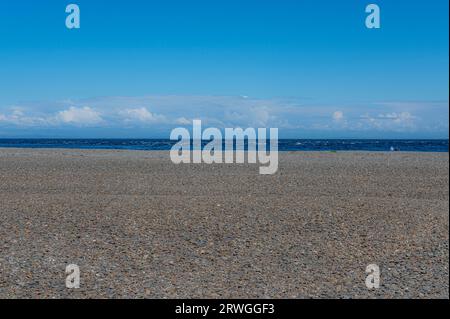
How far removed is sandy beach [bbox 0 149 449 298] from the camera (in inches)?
389

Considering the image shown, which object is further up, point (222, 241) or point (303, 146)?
point (303, 146)

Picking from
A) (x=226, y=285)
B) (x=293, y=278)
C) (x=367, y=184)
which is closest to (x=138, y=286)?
(x=226, y=285)

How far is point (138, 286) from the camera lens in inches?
386

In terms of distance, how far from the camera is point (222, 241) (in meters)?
12.7

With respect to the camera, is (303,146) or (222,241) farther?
(303,146)

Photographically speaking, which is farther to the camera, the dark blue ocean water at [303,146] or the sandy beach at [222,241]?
the dark blue ocean water at [303,146]

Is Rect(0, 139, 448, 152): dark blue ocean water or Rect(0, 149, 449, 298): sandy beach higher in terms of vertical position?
Rect(0, 139, 448, 152): dark blue ocean water

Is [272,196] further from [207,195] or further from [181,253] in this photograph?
[181,253]

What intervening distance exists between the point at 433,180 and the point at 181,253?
54.4 feet

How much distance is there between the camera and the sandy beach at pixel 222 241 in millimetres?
9891

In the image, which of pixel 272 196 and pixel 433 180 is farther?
pixel 433 180

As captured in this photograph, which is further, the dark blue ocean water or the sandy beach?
the dark blue ocean water
